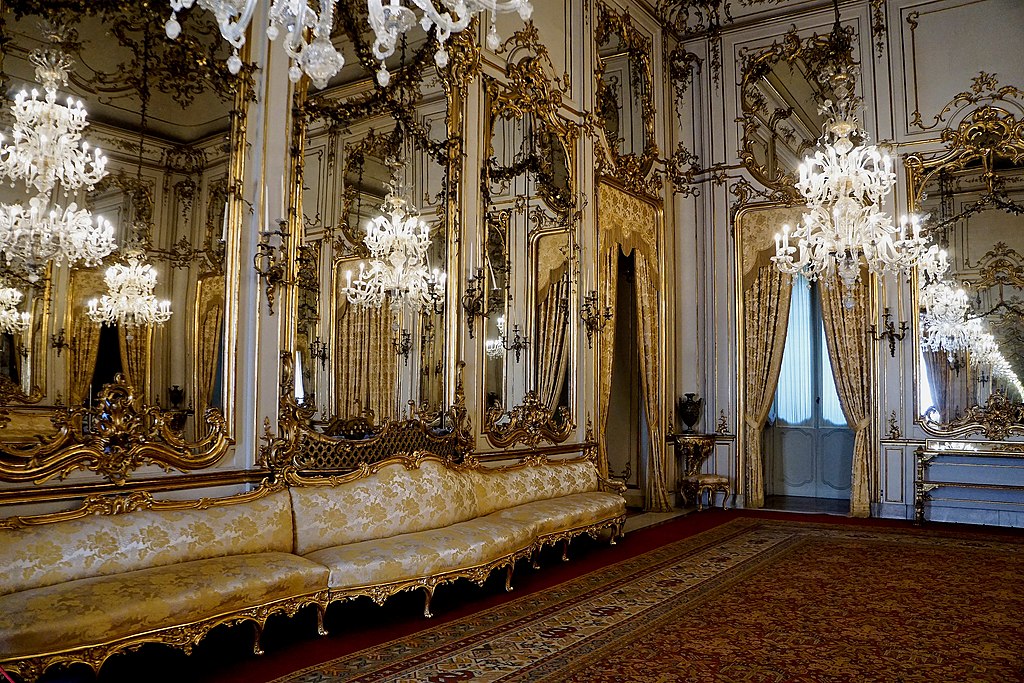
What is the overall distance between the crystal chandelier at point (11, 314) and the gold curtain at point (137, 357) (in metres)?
0.39

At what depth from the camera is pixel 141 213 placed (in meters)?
3.68

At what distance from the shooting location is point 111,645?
2.69m

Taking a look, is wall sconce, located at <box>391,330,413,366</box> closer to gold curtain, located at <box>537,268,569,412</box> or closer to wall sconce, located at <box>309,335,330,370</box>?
wall sconce, located at <box>309,335,330,370</box>

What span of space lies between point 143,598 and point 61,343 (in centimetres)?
120

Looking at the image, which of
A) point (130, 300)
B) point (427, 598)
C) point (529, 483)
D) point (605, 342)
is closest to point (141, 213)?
point (130, 300)

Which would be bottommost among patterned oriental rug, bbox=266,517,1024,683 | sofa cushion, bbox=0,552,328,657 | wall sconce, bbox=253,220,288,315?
patterned oriental rug, bbox=266,517,1024,683

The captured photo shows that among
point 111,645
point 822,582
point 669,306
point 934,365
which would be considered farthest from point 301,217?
point 934,365

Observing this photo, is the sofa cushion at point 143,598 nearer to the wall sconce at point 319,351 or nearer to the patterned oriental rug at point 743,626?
the patterned oriental rug at point 743,626

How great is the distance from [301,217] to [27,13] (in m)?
1.50

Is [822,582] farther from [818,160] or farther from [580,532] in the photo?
[818,160]

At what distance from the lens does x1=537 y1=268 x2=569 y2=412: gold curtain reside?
6188 millimetres

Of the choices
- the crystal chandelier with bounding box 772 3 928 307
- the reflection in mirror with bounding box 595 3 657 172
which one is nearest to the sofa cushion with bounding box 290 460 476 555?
the crystal chandelier with bounding box 772 3 928 307

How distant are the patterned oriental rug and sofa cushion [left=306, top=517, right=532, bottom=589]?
27 centimetres

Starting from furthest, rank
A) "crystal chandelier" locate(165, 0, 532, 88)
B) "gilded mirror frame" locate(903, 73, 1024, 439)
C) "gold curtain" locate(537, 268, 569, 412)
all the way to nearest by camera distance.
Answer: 1. "gilded mirror frame" locate(903, 73, 1024, 439)
2. "gold curtain" locate(537, 268, 569, 412)
3. "crystal chandelier" locate(165, 0, 532, 88)
